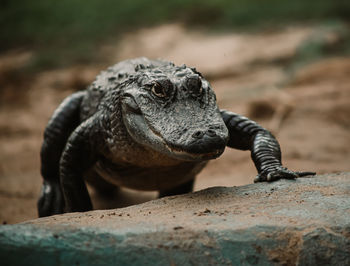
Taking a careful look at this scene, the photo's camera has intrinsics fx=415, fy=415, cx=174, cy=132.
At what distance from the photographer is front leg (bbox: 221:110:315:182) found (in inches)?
122

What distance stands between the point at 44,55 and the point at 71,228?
447 inches

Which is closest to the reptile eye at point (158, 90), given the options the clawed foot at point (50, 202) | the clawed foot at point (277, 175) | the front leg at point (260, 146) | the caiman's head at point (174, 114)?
the caiman's head at point (174, 114)

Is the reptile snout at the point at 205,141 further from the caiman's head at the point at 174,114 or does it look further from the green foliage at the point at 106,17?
the green foliage at the point at 106,17

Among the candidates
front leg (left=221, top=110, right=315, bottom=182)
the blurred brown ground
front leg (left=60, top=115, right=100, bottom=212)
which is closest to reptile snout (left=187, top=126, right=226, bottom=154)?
front leg (left=221, top=110, right=315, bottom=182)

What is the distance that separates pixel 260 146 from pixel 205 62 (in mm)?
7720

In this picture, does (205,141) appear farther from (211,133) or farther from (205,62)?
(205,62)

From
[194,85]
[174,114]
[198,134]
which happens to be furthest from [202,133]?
[194,85]

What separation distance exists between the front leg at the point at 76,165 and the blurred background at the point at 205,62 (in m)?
1.26

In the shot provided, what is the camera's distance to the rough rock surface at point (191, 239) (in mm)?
1984

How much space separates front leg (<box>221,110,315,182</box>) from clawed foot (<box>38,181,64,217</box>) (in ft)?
6.39

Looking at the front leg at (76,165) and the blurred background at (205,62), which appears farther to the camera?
the blurred background at (205,62)

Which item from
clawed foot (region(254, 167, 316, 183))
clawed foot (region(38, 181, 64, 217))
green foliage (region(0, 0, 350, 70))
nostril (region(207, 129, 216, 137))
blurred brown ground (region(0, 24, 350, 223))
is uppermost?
green foliage (region(0, 0, 350, 70))

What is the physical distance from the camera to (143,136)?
10.3 feet

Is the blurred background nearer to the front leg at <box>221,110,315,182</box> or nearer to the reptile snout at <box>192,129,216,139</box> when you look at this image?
the front leg at <box>221,110,315,182</box>
